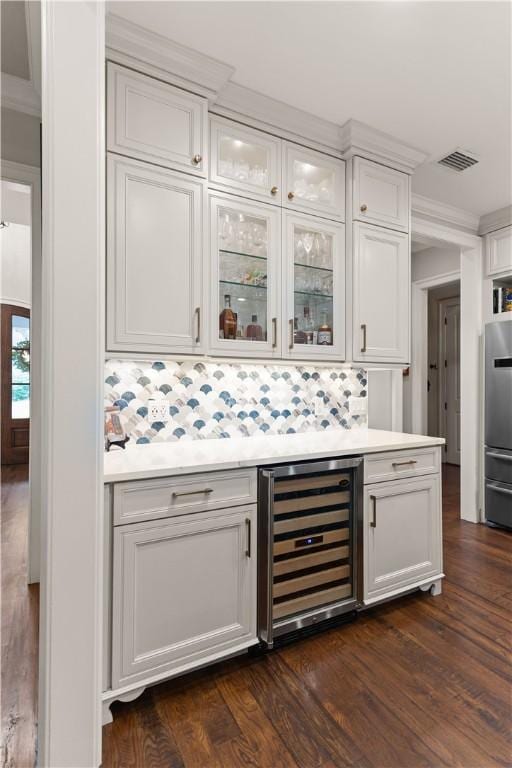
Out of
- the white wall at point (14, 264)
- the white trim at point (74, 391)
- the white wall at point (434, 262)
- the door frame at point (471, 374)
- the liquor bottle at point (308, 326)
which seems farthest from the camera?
the white wall at point (14, 264)

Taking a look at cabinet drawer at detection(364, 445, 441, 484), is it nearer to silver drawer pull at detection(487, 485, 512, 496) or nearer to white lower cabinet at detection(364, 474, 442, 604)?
white lower cabinet at detection(364, 474, 442, 604)

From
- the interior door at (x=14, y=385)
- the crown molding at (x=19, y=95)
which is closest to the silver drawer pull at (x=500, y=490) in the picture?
the crown molding at (x=19, y=95)

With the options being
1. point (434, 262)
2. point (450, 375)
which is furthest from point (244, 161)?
point (450, 375)

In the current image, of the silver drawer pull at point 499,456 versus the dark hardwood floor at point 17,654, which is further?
the silver drawer pull at point 499,456

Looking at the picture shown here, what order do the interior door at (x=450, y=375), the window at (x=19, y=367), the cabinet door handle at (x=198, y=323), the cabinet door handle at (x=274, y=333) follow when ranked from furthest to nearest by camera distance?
the window at (x=19, y=367) → the interior door at (x=450, y=375) → the cabinet door handle at (x=274, y=333) → the cabinet door handle at (x=198, y=323)

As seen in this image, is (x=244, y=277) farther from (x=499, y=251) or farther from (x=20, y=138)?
(x=499, y=251)

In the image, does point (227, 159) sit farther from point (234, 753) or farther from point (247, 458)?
point (234, 753)

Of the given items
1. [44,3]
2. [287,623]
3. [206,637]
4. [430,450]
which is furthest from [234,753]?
[44,3]

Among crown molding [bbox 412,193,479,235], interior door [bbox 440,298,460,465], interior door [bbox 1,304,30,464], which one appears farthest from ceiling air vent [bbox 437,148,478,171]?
interior door [bbox 1,304,30,464]

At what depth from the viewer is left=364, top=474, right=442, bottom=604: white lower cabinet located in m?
2.26

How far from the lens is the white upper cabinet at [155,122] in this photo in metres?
1.90

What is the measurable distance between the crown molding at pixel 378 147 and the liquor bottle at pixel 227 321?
1.29 meters

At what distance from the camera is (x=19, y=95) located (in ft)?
7.52

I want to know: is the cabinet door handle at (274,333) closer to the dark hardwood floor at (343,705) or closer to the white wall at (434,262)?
the dark hardwood floor at (343,705)
